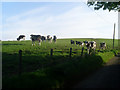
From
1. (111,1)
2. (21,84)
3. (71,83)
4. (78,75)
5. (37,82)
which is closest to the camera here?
(21,84)

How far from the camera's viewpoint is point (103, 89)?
28.6 ft

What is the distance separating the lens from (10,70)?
12.4m

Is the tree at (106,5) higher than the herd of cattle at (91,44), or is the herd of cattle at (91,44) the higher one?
the tree at (106,5)

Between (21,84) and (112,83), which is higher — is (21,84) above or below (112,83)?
above

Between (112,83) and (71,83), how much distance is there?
257cm

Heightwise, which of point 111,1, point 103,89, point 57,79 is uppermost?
point 111,1

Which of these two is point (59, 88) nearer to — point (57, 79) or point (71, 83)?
point (57, 79)

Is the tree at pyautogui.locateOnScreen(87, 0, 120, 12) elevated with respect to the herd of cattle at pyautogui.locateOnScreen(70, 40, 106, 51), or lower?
elevated

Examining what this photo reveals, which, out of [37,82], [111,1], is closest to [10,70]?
[37,82]

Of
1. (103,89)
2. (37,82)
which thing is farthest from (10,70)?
(103,89)

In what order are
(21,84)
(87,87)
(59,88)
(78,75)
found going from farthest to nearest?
(78,75) < (87,87) < (59,88) < (21,84)

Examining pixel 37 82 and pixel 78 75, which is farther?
pixel 78 75

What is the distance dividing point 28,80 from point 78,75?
4.29 m

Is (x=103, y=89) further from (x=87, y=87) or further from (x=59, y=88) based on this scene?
(x=59, y=88)
